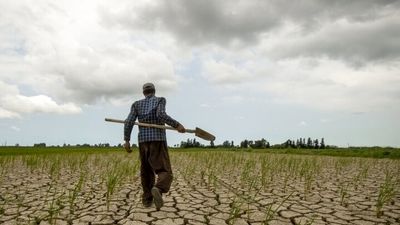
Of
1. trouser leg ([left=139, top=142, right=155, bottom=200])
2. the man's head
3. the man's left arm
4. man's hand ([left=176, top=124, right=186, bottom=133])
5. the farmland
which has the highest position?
the man's head

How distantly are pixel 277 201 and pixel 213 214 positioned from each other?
1.28 meters

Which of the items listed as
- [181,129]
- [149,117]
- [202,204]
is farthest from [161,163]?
[202,204]

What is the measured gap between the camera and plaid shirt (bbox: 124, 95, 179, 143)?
4.22 metres

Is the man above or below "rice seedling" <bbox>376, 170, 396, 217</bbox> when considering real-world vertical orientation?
above

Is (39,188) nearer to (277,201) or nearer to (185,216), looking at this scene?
(185,216)

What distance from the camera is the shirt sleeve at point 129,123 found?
4426 millimetres

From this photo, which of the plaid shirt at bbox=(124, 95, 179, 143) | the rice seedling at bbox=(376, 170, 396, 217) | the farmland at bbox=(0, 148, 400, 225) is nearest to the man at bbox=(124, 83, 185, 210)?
the plaid shirt at bbox=(124, 95, 179, 143)

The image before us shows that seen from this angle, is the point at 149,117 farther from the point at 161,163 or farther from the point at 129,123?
the point at 161,163

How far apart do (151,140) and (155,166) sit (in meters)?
0.33

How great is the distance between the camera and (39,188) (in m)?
5.89

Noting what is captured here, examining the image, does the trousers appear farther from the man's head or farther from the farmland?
the man's head

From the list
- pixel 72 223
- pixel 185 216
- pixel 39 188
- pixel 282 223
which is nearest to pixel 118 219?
pixel 72 223

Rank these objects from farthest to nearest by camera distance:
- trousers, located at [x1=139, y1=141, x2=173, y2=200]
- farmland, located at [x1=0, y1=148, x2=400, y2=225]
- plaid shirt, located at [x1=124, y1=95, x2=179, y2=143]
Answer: plaid shirt, located at [x1=124, y1=95, x2=179, y2=143] → trousers, located at [x1=139, y1=141, x2=173, y2=200] → farmland, located at [x1=0, y1=148, x2=400, y2=225]

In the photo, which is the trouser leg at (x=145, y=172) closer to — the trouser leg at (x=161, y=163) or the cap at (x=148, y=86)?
the trouser leg at (x=161, y=163)
